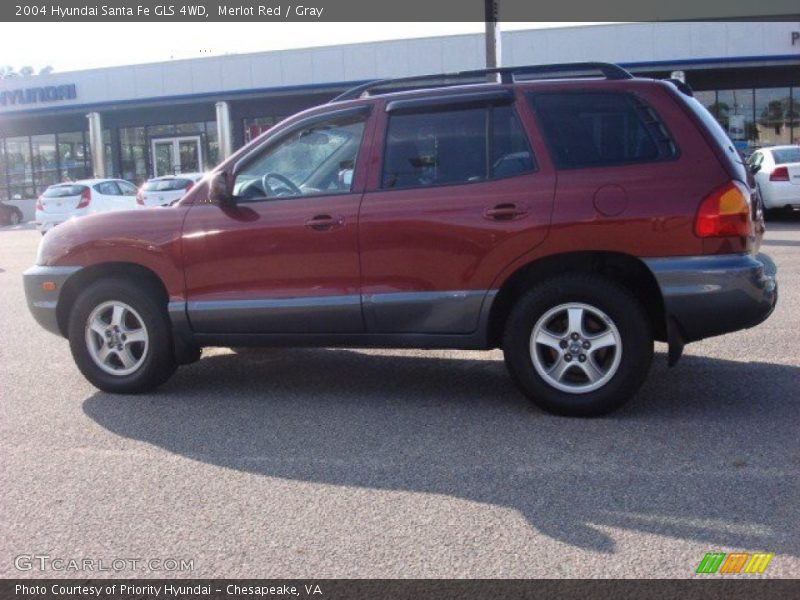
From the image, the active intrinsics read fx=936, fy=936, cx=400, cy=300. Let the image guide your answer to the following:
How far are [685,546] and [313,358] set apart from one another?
4164 millimetres

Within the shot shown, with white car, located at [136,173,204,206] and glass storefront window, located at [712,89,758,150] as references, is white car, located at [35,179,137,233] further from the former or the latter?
glass storefront window, located at [712,89,758,150]

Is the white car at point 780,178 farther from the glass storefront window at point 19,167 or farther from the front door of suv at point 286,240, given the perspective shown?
the glass storefront window at point 19,167

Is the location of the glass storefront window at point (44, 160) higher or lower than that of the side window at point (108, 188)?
higher

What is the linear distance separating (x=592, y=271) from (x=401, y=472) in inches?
67.4

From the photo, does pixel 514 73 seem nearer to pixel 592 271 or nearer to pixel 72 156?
pixel 592 271

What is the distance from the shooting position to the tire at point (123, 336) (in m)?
6.15

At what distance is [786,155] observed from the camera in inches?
704

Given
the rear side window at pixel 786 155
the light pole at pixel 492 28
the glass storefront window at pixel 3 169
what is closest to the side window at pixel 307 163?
the light pole at pixel 492 28

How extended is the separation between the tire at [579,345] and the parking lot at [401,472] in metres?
0.17

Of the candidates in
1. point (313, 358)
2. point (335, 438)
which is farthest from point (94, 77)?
point (335, 438)

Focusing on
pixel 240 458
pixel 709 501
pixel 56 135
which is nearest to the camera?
pixel 709 501

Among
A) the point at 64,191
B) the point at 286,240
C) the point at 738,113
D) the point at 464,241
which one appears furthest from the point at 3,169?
the point at 464,241

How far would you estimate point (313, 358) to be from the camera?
7410 mm

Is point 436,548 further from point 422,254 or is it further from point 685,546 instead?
point 422,254
